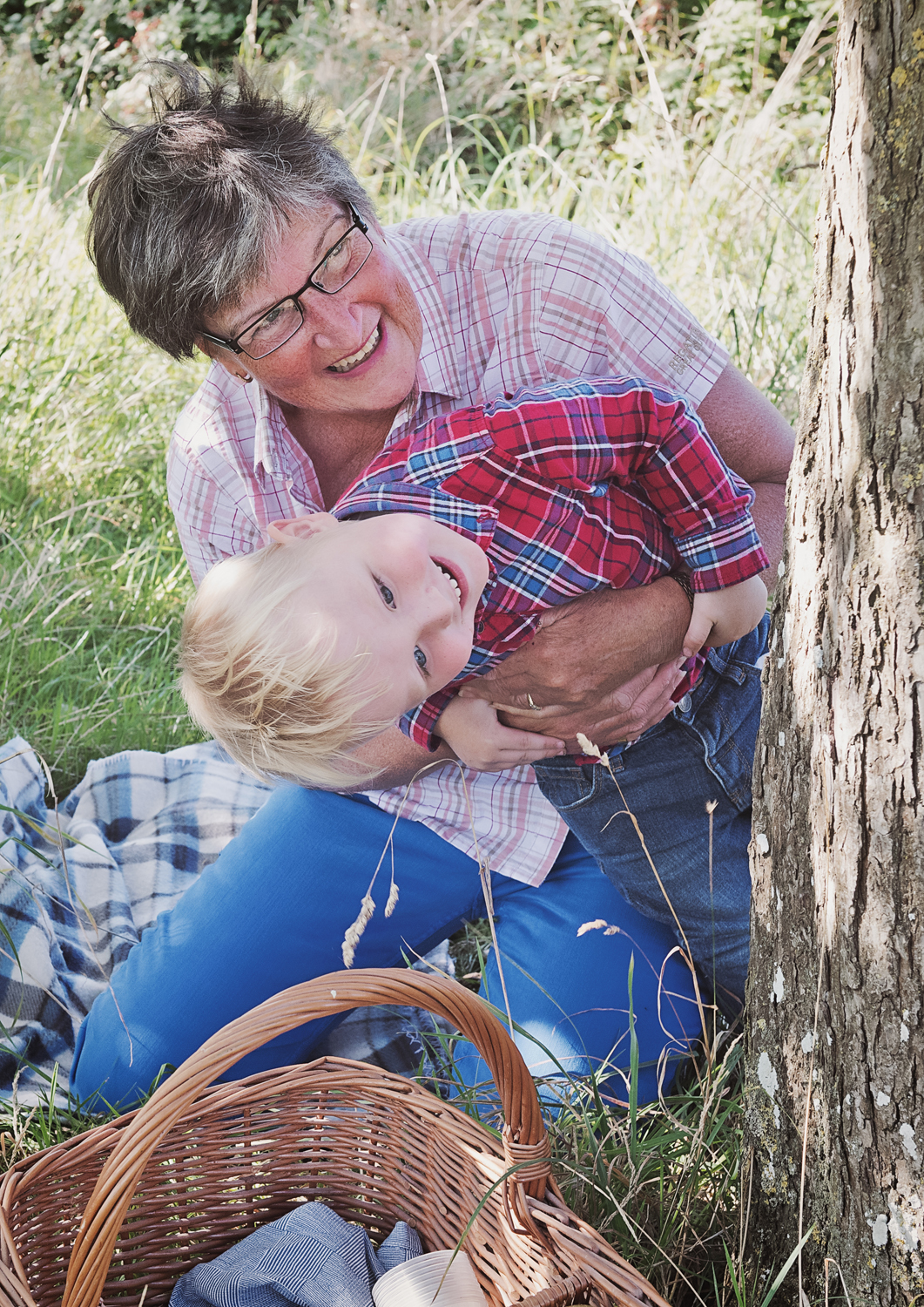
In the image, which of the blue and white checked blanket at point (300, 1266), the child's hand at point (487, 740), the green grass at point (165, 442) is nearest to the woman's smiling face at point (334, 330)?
the green grass at point (165, 442)

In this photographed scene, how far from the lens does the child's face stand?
5.24 feet

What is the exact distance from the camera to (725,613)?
180 cm

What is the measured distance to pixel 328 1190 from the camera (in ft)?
5.49

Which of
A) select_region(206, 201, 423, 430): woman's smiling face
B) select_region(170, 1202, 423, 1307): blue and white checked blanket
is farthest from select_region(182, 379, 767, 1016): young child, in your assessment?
select_region(170, 1202, 423, 1307): blue and white checked blanket

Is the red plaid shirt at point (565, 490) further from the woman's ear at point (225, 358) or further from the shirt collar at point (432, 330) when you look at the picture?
the woman's ear at point (225, 358)

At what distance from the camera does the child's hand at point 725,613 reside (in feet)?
5.88

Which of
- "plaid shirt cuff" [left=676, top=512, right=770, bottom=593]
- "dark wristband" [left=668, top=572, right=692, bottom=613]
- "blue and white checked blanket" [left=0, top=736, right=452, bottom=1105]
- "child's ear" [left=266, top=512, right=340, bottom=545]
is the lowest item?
"blue and white checked blanket" [left=0, top=736, right=452, bottom=1105]

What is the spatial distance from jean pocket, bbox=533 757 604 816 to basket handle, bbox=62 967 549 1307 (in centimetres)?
71

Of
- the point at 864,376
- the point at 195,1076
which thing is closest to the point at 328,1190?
the point at 195,1076

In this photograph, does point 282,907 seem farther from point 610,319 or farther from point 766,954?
point 610,319

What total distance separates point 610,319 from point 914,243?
3.49 feet

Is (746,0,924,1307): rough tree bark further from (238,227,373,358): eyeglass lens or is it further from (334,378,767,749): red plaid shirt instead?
(238,227,373,358): eyeglass lens

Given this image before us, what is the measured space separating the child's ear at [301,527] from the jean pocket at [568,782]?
0.60 meters

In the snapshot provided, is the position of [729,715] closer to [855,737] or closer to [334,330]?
[855,737]
